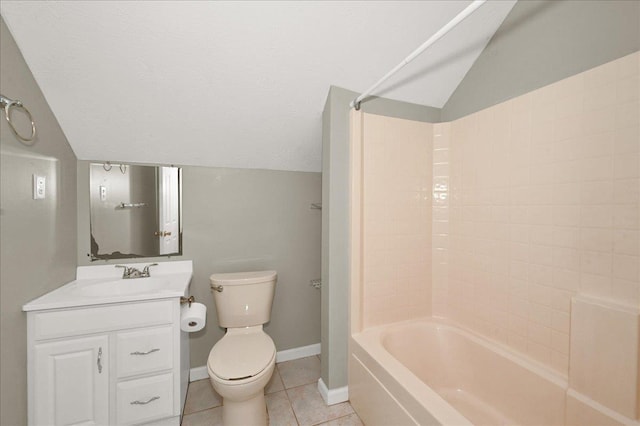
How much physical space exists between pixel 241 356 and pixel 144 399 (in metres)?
0.52

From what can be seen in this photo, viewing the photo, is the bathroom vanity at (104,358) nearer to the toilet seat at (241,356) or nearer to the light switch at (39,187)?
the toilet seat at (241,356)

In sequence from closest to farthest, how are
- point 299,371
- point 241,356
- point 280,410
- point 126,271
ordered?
point 241,356 < point 280,410 < point 126,271 < point 299,371

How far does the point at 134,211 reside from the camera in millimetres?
1813

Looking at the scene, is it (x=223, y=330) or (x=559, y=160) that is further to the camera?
(x=223, y=330)

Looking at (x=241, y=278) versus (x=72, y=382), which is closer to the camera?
(x=72, y=382)

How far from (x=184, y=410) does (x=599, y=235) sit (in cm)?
245

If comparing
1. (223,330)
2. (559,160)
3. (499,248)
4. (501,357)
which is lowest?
(223,330)

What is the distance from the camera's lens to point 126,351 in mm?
1340

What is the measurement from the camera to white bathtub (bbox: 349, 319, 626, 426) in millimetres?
1124

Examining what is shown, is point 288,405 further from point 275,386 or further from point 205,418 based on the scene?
point 205,418

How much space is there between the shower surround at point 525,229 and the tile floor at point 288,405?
212 millimetres

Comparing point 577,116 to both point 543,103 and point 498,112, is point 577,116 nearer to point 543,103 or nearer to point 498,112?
point 543,103

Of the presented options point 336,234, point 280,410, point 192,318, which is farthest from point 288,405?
point 336,234

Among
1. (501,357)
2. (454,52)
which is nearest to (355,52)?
(454,52)
